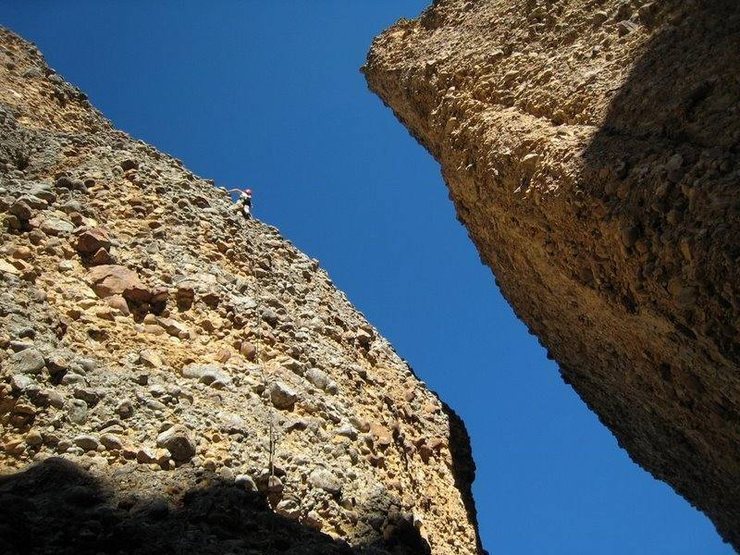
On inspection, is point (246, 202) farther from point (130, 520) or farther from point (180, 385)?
point (130, 520)

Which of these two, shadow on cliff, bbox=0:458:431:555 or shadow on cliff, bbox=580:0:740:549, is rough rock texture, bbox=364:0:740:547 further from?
shadow on cliff, bbox=0:458:431:555

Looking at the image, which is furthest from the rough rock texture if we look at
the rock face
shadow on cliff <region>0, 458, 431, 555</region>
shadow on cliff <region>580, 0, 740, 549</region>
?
shadow on cliff <region>0, 458, 431, 555</region>

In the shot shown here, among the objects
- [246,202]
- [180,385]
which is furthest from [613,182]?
[246,202]

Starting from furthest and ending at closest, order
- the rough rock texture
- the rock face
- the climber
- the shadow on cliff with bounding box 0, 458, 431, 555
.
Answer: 1. the climber
2. the rough rock texture
3. the rock face
4. the shadow on cliff with bounding box 0, 458, 431, 555

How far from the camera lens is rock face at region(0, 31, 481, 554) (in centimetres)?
424

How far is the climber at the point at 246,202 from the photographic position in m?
9.94

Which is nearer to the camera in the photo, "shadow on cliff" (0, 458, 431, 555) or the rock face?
"shadow on cliff" (0, 458, 431, 555)

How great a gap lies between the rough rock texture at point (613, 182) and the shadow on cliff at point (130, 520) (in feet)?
10.5

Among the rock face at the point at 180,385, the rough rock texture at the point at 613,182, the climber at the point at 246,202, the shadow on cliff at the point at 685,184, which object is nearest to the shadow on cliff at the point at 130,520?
the rock face at the point at 180,385

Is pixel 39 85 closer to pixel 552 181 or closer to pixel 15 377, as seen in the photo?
pixel 15 377

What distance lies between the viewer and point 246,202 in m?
10.3

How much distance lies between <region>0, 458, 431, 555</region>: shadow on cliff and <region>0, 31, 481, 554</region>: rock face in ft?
0.05

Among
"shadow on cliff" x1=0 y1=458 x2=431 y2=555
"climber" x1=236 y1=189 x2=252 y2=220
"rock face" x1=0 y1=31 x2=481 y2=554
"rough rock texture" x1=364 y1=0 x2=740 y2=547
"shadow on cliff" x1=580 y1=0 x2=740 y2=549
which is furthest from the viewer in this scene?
"climber" x1=236 y1=189 x2=252 y2=220

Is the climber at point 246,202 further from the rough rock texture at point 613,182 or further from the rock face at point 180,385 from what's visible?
the rough rock texture at point 613,182
